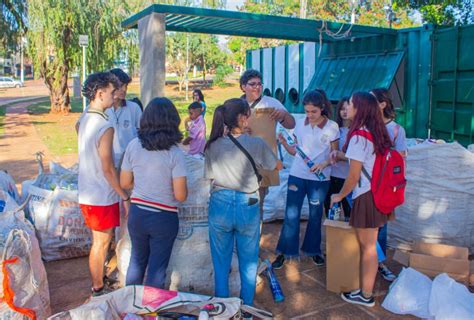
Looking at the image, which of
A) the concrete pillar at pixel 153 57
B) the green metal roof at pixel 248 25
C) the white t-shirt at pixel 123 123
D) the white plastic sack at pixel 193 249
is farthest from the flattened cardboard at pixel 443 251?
the green metal roof at pixel 248 25

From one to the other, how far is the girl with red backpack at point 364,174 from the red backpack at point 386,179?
0.03 m

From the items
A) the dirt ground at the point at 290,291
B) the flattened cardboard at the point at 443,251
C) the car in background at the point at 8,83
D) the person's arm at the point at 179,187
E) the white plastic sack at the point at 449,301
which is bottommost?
the dirt ground at the point at 290,291

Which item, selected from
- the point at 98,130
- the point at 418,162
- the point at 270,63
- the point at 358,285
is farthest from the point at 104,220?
the point at 270,63

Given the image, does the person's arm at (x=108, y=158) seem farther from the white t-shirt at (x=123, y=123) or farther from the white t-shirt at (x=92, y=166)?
the white t-shirt at (x=123, y=123)

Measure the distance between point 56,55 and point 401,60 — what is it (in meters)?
15.3

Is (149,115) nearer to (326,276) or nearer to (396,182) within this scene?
(396,182)

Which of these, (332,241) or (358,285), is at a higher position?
(332,241)

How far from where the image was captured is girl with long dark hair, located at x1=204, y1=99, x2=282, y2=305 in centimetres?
310

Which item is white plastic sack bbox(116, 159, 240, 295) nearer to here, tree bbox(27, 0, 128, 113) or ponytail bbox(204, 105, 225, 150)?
ponytail bbox(204, 105, 225, 150)

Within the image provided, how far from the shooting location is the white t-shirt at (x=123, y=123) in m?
4.22

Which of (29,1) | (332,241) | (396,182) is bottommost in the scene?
(332,241)

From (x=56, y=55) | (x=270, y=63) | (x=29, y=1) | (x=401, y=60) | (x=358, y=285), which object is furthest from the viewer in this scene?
(x=56, y=55)

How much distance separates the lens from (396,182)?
135 inches

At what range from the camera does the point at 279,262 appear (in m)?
4.39
